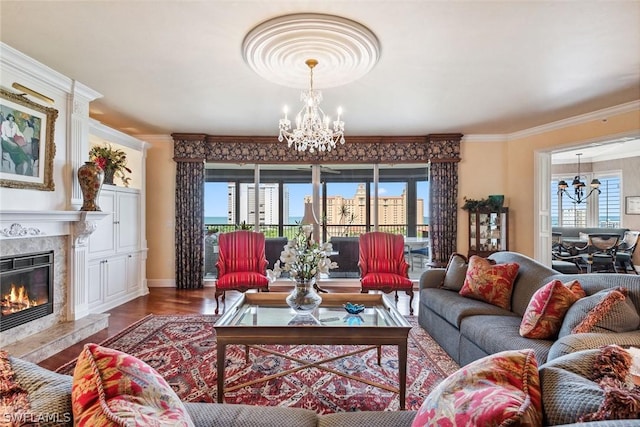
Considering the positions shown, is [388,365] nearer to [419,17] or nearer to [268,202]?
[419,17]

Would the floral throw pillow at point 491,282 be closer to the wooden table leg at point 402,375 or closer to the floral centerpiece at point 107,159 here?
the wooden table leg at point 402,375

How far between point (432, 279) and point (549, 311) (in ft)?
4.79

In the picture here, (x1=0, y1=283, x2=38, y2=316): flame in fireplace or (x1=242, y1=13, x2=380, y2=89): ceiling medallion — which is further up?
(x1=242, y1=13, x2=380, y2=89): ceiling medallion

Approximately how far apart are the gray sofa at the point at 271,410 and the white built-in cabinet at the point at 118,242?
3.29 meters

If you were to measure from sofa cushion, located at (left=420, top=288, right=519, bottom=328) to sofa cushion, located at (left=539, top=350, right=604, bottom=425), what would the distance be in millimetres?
1698

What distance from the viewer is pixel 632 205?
7590mm

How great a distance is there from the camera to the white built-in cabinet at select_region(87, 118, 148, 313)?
13.4 feet

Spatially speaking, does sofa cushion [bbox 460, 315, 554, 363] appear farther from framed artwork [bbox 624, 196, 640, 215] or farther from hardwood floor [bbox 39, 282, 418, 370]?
framed artwork [bbox 624, 196, 640, 215]

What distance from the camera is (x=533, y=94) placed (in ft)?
11.8

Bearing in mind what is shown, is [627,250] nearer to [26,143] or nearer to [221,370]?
[221,370]

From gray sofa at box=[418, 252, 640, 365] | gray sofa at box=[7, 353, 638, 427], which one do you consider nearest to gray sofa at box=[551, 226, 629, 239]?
gray sofa at box=[418, 252, 640, 365]

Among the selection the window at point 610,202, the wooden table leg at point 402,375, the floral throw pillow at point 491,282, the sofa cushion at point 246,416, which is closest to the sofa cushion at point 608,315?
the floral throw pillow at point 491,282

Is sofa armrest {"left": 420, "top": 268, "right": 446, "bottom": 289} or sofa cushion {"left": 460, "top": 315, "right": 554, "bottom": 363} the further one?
sofa armrest {"left": 420, "top": 268, "right": 446, "bottom": 289}

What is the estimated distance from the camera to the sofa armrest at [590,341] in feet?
5.32
